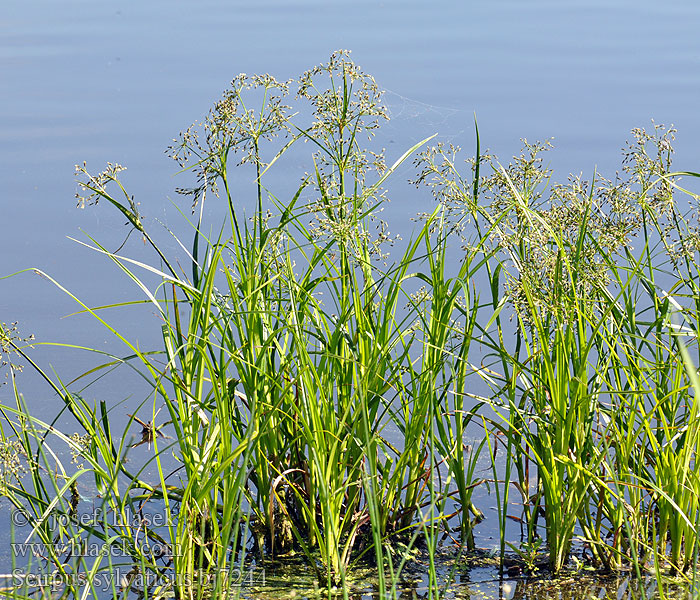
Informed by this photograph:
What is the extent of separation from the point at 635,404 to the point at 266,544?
3.04 feet

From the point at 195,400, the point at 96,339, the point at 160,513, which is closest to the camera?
the point at 195,400

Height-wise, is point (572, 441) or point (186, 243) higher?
point (186, 243)

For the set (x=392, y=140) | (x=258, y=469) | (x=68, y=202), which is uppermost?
(x=392, y=140)

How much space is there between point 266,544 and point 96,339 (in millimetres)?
1523

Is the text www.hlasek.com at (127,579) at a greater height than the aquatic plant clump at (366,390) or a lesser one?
lesser

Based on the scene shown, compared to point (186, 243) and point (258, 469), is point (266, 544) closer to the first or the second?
point (258, 469)

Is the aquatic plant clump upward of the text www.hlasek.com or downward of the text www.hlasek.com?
upward

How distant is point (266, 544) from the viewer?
208 centimetres

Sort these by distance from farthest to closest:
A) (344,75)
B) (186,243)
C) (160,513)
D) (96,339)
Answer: (186,243)
(96,339)
(160,513)
(344,75)

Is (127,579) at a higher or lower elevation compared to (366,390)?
lower

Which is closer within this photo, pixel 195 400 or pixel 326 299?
pixel 195 400

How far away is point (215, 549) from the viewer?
6.03 ft

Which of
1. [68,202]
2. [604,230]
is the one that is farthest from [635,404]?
[68,202]

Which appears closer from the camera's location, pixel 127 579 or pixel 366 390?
pixel 366 390
